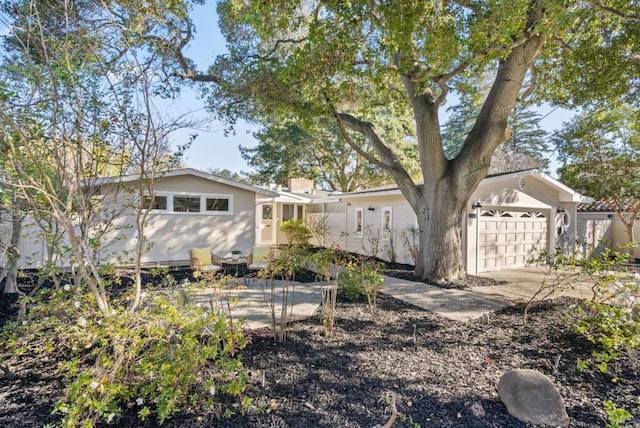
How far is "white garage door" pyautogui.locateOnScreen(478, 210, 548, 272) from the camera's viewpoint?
957 centimetres

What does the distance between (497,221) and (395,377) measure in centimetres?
827

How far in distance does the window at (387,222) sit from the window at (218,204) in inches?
240

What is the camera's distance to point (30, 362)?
3.31 metres

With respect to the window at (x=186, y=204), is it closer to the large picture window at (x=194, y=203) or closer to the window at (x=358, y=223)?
the large picture window at (x=194, y=203)

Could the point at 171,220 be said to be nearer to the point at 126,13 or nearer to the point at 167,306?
the point at 126,13

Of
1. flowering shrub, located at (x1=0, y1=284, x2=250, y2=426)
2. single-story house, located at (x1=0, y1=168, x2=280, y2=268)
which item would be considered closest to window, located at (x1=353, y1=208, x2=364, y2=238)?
single-story house, located at (x1=0, y1=168, x2=280, y2=268)

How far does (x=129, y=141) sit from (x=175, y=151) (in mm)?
1140

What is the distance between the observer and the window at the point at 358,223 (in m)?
14.0

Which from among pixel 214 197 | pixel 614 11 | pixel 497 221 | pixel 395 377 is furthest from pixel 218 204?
pixel 614 11

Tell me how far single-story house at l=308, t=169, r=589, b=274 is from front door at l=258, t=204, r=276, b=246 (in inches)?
176

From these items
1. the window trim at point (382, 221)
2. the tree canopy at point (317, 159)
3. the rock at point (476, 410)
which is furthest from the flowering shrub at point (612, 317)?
the tree canopy at point (317, 159)

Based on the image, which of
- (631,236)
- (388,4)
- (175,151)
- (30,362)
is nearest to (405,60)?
(388,4)

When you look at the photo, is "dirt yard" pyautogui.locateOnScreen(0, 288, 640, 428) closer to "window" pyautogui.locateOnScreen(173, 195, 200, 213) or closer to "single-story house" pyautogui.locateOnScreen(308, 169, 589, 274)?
"single-story house" pyautogui.locateOnScreen(308, 169, 589, 274)

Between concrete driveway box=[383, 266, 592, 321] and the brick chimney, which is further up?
the brick chimney
